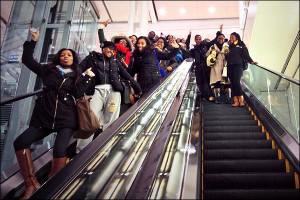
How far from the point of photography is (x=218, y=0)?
47.5 ft

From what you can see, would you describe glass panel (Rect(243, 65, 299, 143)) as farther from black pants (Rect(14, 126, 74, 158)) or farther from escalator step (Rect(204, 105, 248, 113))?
black pants (Rect(14, 126, 74, 158))

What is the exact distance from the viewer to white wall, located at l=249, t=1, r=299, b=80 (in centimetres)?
770

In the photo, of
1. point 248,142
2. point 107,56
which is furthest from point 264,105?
point 107,56

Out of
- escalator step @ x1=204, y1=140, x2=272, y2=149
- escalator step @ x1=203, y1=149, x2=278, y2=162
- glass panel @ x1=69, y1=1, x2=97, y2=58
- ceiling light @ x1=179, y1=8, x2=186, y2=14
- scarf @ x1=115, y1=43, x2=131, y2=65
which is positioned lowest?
escalator step @ x1=203, y1=149, x2=278, y2=162

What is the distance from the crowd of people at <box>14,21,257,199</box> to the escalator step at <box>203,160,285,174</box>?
56.5 inches

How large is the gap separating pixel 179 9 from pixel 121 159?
14531 mm

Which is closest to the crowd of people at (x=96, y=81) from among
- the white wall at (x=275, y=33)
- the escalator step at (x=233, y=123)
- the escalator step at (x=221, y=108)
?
the escalator step at (x=221, y=108)

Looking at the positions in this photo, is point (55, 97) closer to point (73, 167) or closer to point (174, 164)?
point (73, 167)

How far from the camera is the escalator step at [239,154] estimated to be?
353cm

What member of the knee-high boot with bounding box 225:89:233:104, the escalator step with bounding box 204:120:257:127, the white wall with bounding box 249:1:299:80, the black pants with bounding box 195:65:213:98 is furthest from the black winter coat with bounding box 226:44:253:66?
the white wall with bounding box 249:1:299:80

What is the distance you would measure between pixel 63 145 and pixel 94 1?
43.7ft

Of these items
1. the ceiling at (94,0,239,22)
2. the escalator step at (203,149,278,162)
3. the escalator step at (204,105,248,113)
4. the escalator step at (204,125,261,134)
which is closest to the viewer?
the escalator step at (203,149,278,162)

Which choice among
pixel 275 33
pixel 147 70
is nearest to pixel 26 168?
pixel 147 70

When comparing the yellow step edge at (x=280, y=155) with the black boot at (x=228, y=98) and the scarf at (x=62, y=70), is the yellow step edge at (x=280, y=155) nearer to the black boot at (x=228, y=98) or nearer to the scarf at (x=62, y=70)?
the scarf at (x=62, y=70)
